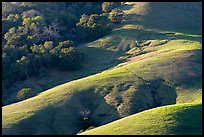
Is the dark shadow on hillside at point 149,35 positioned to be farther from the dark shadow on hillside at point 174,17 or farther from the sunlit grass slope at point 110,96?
the sunlit grass slope at point 110,96

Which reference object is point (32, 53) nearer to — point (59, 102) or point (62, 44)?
point (62, 44)

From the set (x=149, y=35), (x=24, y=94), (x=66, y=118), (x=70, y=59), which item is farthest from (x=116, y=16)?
(x=66, y=118)

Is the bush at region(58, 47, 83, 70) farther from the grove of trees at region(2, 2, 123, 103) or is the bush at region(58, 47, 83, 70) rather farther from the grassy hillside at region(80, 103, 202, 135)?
the grassy hillside at region(80, 103, 202, 135)

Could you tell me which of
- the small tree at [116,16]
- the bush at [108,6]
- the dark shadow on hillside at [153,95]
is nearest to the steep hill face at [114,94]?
the dark shadow on hillside at [153,95]

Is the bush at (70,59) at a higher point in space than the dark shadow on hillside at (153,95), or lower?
lower

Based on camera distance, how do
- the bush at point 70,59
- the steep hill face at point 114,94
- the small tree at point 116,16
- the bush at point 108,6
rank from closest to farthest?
the steep hill face at point 114,94 → the bush at point 70,59 → the small tree at point 116,16 → the bush at point 108,6

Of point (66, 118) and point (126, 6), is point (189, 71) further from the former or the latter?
point (126, 6)

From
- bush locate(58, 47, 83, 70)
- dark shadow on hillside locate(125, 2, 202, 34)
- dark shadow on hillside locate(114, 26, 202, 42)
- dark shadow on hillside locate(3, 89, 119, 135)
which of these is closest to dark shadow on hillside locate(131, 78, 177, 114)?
dark shadow on hillside locate(3, 89, 119, 135)

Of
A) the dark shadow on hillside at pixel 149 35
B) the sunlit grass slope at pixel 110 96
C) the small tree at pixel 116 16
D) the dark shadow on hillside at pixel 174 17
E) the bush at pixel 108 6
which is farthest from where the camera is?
the bush at pixel 108 6
